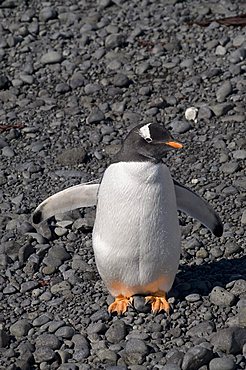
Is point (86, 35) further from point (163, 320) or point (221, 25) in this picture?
point (163, 320)

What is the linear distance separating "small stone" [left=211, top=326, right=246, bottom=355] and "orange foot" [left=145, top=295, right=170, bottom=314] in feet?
1.25

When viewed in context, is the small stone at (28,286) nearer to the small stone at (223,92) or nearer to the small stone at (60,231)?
the small stone at (60,231)

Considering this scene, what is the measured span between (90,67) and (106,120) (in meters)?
0.83

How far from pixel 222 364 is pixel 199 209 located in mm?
1002

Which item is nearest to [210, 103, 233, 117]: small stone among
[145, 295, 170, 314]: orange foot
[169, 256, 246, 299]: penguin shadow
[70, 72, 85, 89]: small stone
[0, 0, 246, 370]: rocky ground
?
[0, 0, 246, 370]: rocky ground

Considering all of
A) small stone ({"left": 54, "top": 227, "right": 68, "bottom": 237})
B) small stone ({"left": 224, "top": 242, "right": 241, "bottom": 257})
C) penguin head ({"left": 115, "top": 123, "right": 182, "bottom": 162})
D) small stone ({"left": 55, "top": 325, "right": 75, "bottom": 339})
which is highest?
penguin head ({"left": 115, "top": 123, "right": 182, "bottom": 162})

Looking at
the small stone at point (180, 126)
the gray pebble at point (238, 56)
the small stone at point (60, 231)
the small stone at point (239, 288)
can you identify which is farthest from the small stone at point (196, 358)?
the gray pebble at point (238, 56)

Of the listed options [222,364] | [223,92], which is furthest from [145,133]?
[223,92]

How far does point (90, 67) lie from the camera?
797 cm

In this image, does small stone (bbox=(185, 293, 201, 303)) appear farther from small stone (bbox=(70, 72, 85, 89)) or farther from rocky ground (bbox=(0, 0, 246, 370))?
small stone (bbox=(70, 72, 85, 89))

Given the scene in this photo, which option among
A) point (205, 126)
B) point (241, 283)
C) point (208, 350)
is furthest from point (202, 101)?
point (208, 350)

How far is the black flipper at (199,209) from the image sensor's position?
5410mm

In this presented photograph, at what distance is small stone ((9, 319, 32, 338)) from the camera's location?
5.13 metres

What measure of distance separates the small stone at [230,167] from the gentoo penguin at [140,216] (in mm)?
1090
